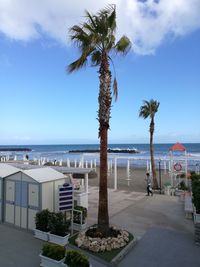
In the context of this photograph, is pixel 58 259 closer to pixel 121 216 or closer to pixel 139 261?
pixel 139 261

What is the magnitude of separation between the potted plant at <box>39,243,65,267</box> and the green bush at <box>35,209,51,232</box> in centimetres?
205

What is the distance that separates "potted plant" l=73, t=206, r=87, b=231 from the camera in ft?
31.8

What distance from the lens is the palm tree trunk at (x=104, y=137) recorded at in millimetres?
8328

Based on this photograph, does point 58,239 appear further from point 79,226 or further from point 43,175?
point 43,175

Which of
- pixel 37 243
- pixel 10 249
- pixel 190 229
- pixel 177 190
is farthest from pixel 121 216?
pixel 177 190

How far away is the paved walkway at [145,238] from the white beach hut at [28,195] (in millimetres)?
489

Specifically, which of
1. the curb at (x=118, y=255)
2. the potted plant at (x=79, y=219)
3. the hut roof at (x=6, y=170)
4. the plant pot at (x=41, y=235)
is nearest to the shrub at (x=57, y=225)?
the plant pot at (x=41, y=235)

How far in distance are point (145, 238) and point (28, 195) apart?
4521mm

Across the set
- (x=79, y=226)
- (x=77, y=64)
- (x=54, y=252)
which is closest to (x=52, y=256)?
(x=54, y=252)

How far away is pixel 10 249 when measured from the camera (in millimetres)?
7793

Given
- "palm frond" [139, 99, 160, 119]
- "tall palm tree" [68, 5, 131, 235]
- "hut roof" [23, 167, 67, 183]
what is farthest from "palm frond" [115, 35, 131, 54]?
"palm frond" [139, 99, 160, 119]

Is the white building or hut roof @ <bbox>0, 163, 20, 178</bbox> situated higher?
hut roof @ <bbox>0, 163, 20, 178</bbox>

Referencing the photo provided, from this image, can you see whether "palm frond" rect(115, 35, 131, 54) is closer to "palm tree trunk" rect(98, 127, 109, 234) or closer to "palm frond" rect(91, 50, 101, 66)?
"palm frond" rect(91, 50, 101, 66)

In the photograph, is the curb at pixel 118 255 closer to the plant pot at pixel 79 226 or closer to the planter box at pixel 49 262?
the planter box at pixel 49 262
